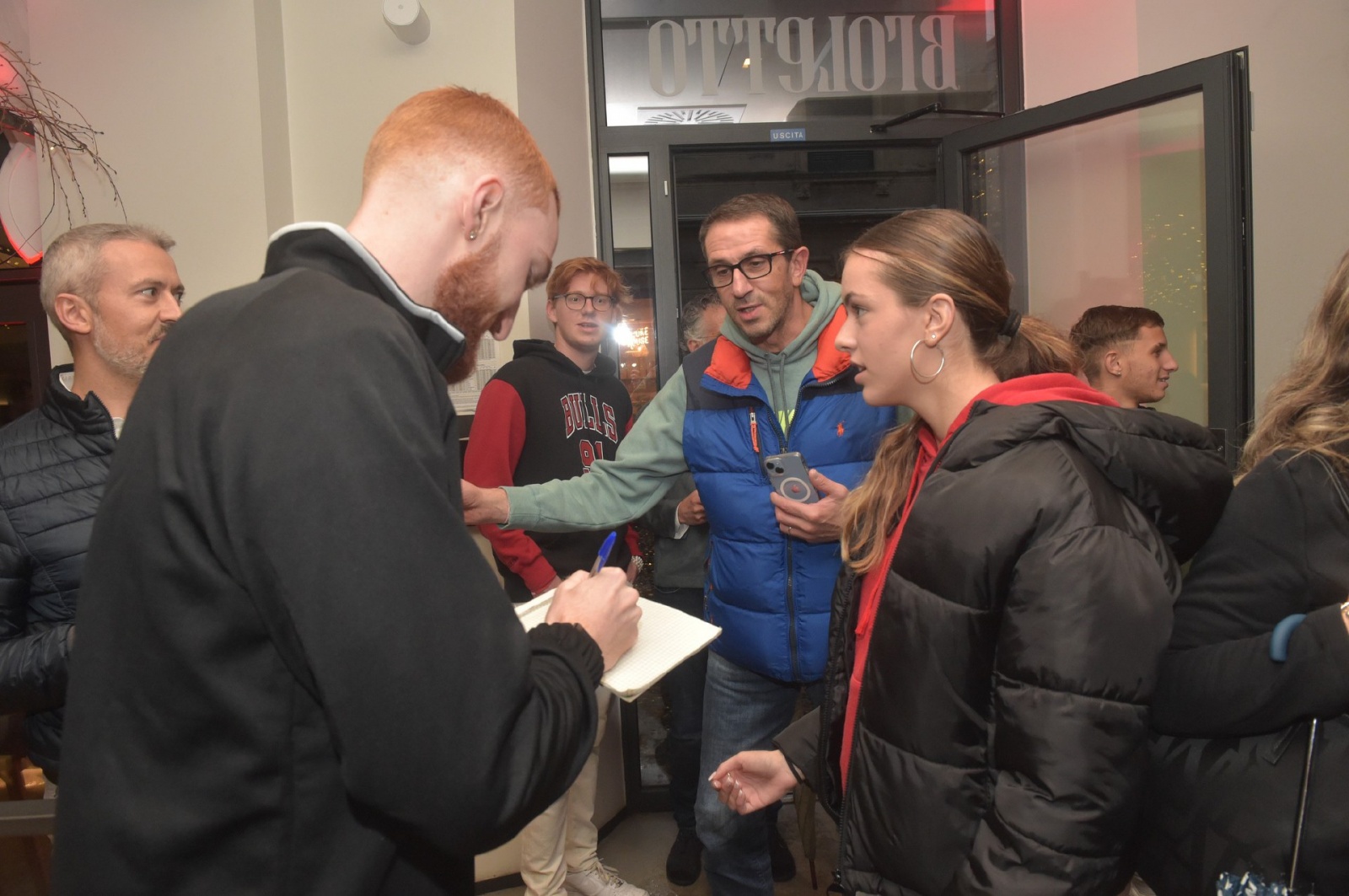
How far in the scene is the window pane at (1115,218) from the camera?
337 cm

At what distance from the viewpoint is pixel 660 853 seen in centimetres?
318

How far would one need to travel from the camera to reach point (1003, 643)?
1.12 meters

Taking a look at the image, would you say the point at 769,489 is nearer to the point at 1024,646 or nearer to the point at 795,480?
the point at 795,480

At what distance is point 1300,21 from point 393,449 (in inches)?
167

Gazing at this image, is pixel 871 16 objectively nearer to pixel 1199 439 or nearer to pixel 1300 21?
pixel 1300 21

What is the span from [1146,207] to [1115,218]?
0.15m

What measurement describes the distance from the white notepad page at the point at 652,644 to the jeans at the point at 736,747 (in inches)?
39.1

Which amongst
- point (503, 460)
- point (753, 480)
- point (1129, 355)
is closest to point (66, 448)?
point (503, 460)

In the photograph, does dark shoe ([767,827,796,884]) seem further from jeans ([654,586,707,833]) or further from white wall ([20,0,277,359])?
white wall ([20,0,277,359])

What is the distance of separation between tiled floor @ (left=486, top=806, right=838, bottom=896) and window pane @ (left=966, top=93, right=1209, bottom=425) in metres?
2.16

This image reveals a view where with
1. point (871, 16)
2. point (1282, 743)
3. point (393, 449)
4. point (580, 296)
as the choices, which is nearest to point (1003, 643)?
point (1282, 743)

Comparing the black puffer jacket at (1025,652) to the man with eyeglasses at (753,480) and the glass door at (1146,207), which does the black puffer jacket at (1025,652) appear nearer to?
the man with eyeglasses at (753,480)

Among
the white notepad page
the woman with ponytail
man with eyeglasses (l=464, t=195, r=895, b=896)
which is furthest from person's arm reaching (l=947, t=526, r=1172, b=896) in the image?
man with eyeglasses (l=464, t=195, r=895, b=896)

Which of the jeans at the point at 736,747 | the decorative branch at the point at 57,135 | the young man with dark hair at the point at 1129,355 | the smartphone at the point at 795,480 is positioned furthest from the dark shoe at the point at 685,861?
the decorative branch at the point at 57,135
